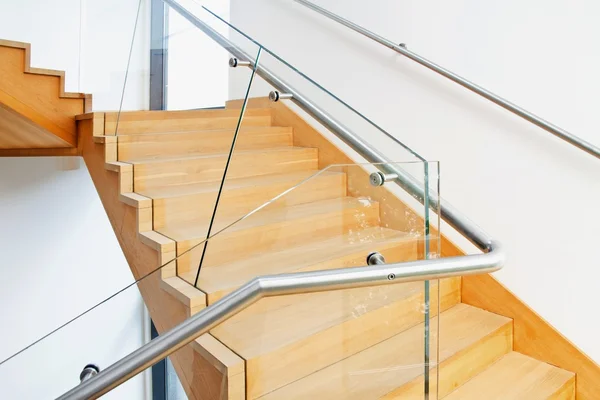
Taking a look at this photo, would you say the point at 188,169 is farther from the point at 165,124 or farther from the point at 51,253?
the point at 51,253

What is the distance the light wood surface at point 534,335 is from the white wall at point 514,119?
0.13 ft

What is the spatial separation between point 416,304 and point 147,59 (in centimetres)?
190

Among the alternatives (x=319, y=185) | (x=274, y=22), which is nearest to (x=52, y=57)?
(x=274, y=22)

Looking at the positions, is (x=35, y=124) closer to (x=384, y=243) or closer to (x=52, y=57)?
(x=52, y=57)

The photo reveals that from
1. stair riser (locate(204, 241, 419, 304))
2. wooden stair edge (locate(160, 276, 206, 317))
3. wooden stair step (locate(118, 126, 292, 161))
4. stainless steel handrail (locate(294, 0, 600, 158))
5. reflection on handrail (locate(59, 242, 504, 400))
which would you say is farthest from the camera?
wooden stair step (locate(118, 126, 292, 161))

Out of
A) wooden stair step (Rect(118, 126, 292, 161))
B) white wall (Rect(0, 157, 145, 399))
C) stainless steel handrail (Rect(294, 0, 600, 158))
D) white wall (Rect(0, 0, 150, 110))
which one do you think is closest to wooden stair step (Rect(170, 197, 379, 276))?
wooden stair step (Rect(118, 126, 292, 161))

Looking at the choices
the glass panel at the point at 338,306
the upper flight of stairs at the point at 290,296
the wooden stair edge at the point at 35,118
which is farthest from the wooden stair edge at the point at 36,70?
the glass panel at the point at 338,306

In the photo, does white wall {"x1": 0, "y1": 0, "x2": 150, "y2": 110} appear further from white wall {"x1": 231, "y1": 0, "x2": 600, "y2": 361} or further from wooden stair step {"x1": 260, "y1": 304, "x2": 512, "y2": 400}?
wooden stair step {"x1": 260, "y1": 304, "x2": 512, "y2": 400}

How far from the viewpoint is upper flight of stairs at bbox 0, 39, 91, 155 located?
7.38 feet

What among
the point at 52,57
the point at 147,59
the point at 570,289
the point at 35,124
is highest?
the point at 52,57

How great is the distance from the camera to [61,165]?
3.63m

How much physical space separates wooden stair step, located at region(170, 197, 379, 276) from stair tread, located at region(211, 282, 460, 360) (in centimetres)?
22

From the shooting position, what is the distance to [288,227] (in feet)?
4.83

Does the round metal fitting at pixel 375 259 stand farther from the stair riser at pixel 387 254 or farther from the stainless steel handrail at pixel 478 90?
the stainless steel handrail at pixel 478 90
